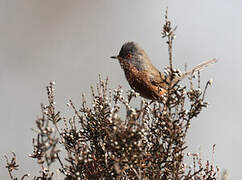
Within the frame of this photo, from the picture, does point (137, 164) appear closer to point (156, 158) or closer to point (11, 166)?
point (156, 158)

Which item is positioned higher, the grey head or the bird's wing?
the grey head

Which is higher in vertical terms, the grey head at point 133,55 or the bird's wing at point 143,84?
the grey head at point 133,55

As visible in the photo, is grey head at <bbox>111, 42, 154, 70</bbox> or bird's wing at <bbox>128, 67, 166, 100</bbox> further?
grey head at <bbox>111, 42, 154, 70</bbox>

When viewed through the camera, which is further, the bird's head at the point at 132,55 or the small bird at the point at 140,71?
the bird's head at the point at 132,55

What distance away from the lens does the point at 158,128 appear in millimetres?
Result: 1724

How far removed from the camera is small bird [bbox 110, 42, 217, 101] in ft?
8.18

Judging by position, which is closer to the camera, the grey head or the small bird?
the small bird

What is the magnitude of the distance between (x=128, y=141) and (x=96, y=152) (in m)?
0.41

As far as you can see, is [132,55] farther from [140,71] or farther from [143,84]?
[143,84]

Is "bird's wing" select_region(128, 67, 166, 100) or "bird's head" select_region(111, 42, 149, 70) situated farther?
"bird's head" select_region(111, 42, 149, 70)

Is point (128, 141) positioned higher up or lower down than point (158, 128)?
lower down

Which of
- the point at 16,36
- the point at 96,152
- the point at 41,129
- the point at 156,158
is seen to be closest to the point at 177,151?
the point at 156,158

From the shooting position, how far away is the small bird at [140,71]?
2492 mm

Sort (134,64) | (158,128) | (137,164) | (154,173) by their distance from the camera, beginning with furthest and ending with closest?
(134,64) < (158,128) < (154,173) < (137,164)
